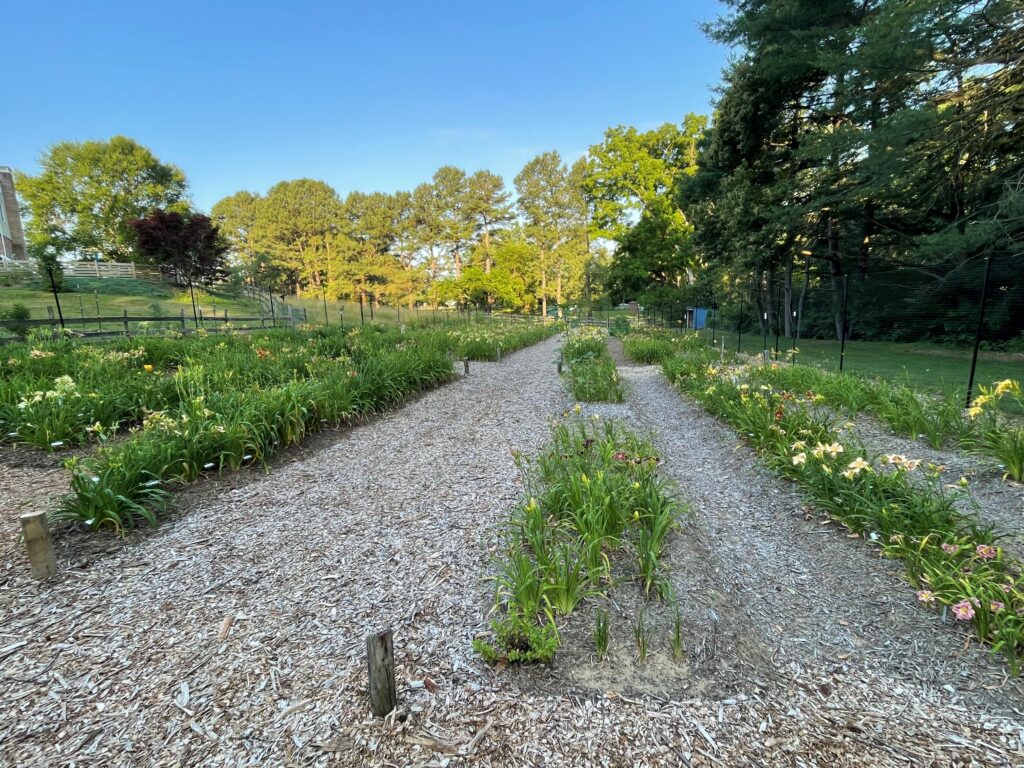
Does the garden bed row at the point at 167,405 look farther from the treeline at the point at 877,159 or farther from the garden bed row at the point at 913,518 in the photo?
the treeline at the point at 877,159

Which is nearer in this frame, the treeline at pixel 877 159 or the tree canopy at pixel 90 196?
the treeline at pixel 877 159

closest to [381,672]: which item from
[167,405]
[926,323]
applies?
[167,405]

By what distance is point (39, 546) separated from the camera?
209 centimetres

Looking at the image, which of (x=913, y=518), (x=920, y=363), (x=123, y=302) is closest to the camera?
(x=913, y=518)

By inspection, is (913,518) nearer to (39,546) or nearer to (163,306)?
(39,546)

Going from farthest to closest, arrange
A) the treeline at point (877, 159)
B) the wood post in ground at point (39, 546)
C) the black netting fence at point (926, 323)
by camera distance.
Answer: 1. the black netting fence at point (926, 323)
2. the treeline at point (877, 159)
3. the wood post in ground at point (39, 546)

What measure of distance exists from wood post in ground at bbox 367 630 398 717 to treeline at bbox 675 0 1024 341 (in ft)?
28.4

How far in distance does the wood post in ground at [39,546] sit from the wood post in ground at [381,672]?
1.92 m

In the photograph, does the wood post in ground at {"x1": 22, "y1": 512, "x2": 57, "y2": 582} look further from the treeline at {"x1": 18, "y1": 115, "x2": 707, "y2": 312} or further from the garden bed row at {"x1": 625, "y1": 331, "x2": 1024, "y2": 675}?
the treeline at {"x1": 18, "y1": 115, "x2": 707, "y2": 312}

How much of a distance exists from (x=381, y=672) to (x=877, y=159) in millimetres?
11496

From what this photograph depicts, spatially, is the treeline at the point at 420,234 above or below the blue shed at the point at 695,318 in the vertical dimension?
above

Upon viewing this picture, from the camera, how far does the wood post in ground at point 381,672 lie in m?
1.38

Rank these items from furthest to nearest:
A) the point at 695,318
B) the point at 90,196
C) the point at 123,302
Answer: the point at 90,196, the point at 695,318, the point at 123,302

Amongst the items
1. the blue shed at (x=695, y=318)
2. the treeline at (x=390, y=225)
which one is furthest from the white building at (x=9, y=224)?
the blue shed at (x=695, y=318)
